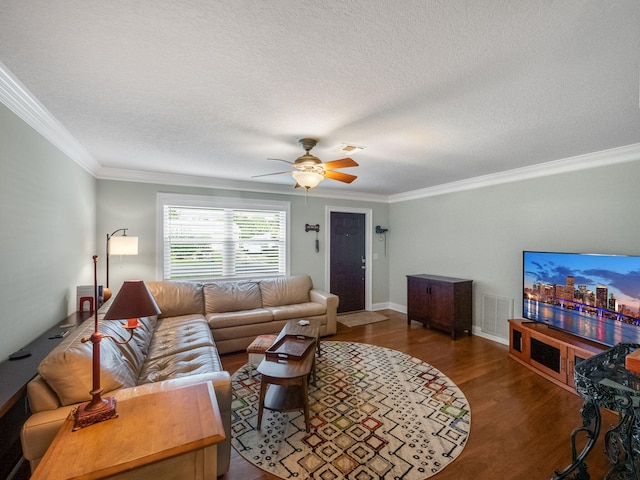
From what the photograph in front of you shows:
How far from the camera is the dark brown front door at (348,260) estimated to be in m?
5.61

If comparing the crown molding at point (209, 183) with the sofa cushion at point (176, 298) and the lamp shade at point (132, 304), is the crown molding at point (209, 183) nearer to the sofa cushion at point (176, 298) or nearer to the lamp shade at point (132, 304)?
the sofa cushion at point (176, 298)

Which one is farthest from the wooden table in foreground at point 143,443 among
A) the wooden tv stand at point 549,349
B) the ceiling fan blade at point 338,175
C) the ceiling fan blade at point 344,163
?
the wooden tv stand at point 549,349

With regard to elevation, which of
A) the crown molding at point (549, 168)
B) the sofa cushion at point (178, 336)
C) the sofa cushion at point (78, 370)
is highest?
the crown molding at point (549, 168)

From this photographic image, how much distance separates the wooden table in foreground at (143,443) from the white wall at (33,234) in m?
1.11

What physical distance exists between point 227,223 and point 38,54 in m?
3.24

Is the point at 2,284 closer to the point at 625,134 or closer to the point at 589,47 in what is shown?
the point at 589,47

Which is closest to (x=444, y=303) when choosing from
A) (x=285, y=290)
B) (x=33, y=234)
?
(x=285, y=290)

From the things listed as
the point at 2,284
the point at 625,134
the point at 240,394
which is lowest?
the point at 240,394

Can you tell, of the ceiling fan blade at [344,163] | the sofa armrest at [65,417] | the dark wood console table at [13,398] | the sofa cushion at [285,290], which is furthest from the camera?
the sofa cushion at [285,290]

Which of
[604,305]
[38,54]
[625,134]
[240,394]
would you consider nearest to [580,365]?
[604,305]

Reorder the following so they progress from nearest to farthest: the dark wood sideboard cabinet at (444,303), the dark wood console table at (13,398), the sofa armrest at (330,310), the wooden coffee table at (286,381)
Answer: the dark wood console table at (13,398), the wooden coffee table at (286,381), the dark wood sideboard cabinet at (444,303), the sofa armrest at (330,310)

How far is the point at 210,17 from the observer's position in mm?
1233

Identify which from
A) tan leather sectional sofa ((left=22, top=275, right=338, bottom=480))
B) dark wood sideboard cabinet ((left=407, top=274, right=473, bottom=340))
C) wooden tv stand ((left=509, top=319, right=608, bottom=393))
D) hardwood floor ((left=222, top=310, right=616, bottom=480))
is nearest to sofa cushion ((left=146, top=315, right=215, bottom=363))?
tan leather sectional sofa ((left=22, top=275, right=338, bottom=480))

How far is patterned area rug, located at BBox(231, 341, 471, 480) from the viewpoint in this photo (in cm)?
186
